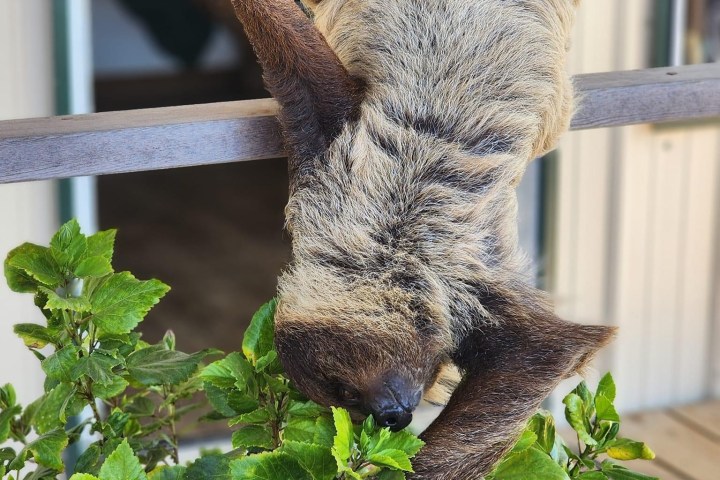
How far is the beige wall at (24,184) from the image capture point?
2.65m

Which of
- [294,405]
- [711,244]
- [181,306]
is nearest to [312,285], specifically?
[294,405]

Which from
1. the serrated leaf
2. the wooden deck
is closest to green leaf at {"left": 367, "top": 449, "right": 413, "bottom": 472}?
the serrated leaf

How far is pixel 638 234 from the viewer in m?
3.48

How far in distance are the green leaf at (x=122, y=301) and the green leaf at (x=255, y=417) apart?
0.51 feet

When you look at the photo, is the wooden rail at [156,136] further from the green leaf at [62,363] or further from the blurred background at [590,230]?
the blurred background at [590,230]

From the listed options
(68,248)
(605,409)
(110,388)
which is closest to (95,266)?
(68,248)

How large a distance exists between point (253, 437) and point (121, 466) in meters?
0.15

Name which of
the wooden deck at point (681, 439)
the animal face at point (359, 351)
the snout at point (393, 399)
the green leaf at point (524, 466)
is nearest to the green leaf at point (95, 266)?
the animal face at point (359, 351)

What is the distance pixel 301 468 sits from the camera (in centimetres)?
104

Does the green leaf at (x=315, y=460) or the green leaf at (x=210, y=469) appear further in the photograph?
the green leaf at (x=210, y=469)

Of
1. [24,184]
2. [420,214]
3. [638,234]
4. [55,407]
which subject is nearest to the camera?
[420,214]

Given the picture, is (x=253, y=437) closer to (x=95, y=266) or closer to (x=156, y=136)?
(x=95, y=266)

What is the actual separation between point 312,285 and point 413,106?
0.24m

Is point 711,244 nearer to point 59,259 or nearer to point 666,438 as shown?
point 666,438
